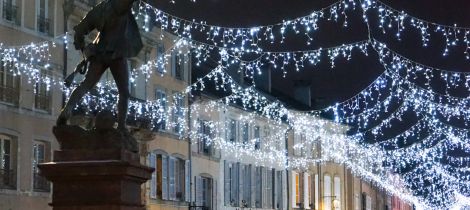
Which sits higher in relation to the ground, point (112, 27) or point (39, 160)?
point (112, 27)

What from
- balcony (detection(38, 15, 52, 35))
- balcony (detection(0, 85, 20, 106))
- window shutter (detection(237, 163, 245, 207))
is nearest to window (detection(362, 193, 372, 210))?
window shutter (detection(237, 163, 245, 207))

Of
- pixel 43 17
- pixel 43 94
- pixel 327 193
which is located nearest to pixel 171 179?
pixel 43 94

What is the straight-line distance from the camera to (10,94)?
31.6 m

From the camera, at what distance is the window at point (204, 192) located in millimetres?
45250

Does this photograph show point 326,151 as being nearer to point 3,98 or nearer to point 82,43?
point 3,98

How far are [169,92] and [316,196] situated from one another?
24.0m

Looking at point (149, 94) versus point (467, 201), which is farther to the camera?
point (467, 201)

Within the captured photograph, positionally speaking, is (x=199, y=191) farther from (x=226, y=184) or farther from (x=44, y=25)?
(x=44, y=25)

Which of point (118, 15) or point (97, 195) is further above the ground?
point (118, 15)

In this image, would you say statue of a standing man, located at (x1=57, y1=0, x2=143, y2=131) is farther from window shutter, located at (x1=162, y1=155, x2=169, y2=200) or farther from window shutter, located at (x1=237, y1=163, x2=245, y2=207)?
window shutter, located at (x1=237, y1=163, x2=245, y2=207)

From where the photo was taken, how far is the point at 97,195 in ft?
41.2

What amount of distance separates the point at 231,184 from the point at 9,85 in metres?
20.1

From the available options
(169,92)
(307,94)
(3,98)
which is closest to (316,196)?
(307,94)

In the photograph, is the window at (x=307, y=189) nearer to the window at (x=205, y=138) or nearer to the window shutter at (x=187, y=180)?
the window at (x=205, y=138)
